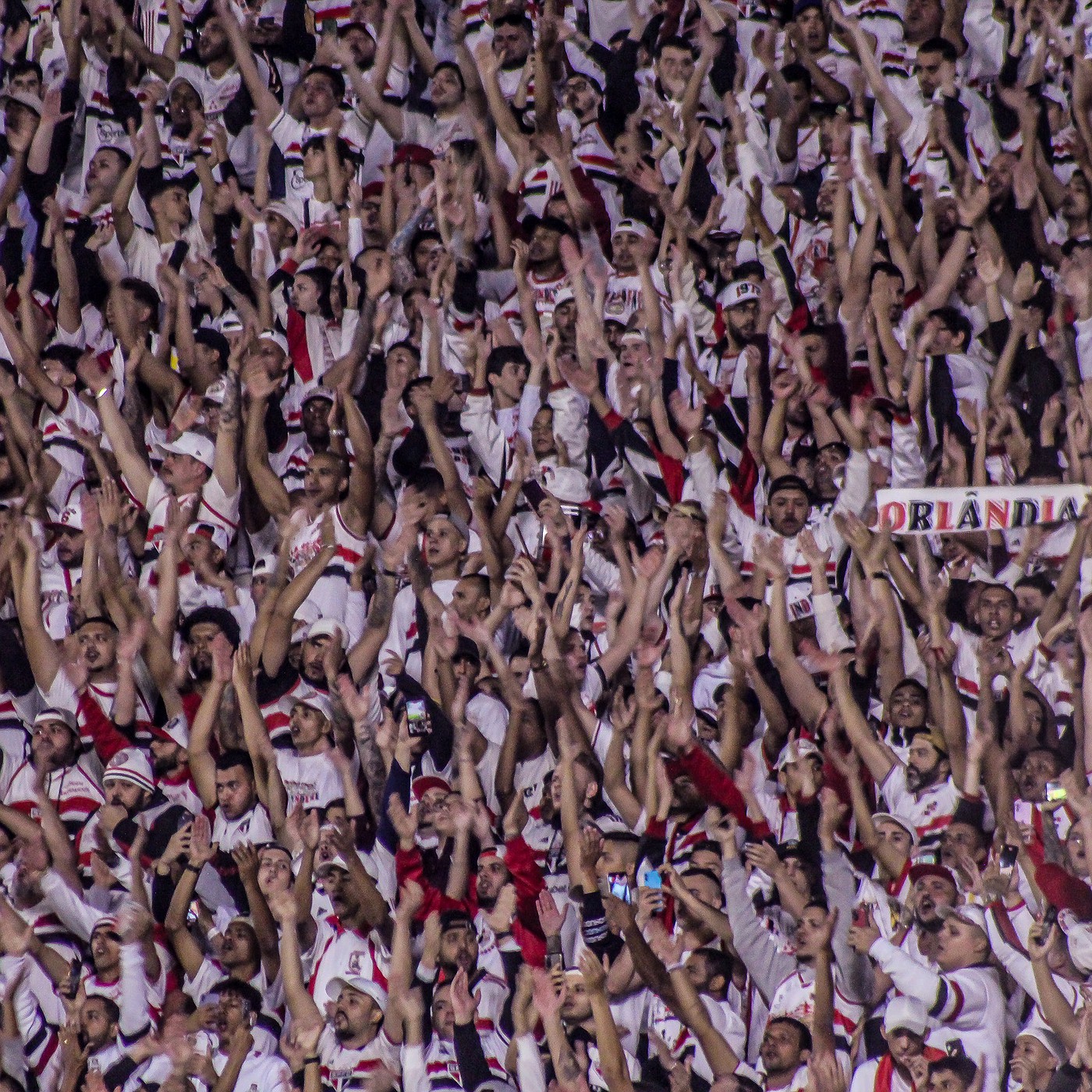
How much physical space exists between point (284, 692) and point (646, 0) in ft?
8.76

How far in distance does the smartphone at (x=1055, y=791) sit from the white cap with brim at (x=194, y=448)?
2534 mm

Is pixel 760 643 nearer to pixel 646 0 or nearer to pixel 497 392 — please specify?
pixel 497 392

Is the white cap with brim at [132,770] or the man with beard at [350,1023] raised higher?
the white cap with brim at [132,770]

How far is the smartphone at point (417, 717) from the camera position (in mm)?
5617

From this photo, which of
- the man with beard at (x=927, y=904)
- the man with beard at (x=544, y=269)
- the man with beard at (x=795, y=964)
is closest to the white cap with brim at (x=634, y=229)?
the man with beard at (x=544, y=269)

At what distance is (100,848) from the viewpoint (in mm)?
5504

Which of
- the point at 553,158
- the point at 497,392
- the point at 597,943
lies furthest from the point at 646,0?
the point at 597,943

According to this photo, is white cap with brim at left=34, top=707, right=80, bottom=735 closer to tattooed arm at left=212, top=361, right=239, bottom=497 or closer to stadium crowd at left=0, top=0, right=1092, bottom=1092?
stadium crowd at left=0, top=0, right=1092, bottom=1092

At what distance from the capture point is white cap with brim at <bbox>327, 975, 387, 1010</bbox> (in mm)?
5254

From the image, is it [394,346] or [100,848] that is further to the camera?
[394,346]

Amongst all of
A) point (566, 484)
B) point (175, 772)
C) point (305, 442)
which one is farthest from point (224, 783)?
point (566, 484)

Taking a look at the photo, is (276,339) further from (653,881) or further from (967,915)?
(967,915)

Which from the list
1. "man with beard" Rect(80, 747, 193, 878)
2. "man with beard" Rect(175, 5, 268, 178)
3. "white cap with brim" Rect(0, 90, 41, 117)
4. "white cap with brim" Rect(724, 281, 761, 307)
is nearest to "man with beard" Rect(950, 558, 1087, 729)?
"white cap with brim" Rect(724, 281, 761, 307)

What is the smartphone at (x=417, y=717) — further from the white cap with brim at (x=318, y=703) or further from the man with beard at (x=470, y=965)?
the man with beard at (x=470, y=965)
